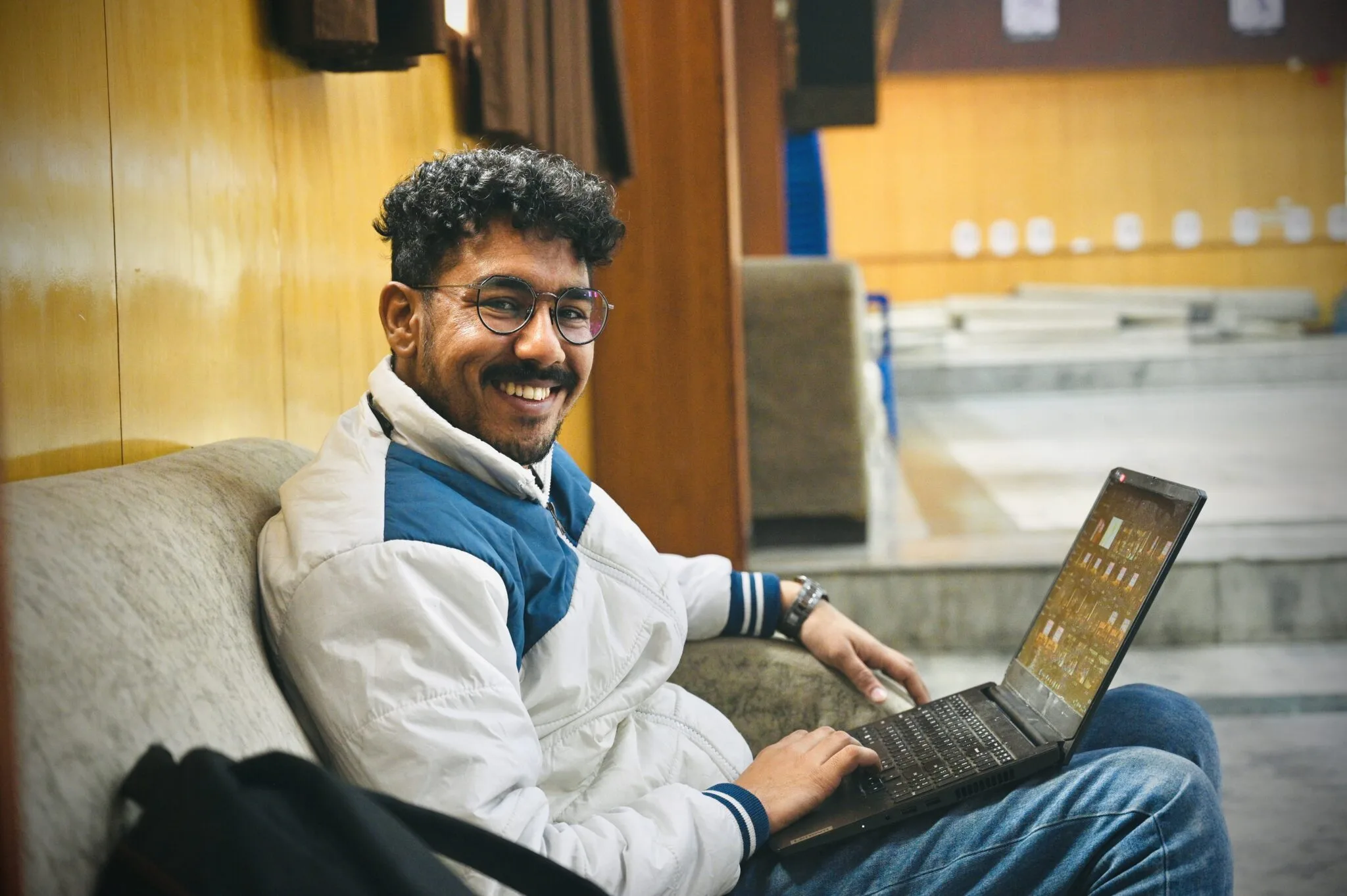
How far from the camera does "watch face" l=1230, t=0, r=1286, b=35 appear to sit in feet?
34.2

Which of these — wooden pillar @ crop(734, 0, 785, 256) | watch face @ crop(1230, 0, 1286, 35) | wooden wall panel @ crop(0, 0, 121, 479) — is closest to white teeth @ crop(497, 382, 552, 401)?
wooden wall panel @ crop(0, 0, 121, 479)

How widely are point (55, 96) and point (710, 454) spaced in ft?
7.31

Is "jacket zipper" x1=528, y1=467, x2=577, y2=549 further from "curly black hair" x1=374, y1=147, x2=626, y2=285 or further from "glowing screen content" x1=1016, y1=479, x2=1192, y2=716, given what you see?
"glowing screen content" x1=1016, y1=479, x2=1192, y2=716

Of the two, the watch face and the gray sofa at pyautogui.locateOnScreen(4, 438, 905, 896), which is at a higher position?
the watch face

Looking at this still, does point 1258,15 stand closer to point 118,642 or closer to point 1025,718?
point 1025,718

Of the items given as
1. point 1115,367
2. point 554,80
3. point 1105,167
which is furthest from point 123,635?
point 1105,167

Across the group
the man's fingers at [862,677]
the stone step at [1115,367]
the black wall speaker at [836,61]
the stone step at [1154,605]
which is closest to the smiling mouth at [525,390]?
the man's fingers at [862,677]

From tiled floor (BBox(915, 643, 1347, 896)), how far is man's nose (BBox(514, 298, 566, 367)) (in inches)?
57.7

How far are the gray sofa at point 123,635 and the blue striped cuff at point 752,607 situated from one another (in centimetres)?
64

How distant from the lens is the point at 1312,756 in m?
2.50

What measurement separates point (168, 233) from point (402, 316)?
23 cm

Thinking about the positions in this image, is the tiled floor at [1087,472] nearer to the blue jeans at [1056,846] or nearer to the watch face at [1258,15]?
the blue jeans at [1056,846]

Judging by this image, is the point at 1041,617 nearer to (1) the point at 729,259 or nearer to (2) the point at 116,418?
(2) the point at 116,418

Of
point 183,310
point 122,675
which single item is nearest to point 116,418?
point 183,310
